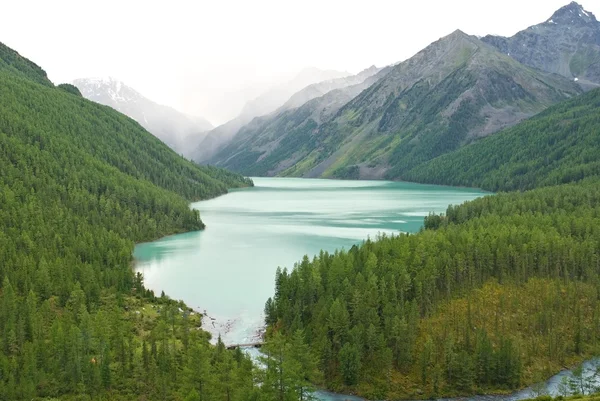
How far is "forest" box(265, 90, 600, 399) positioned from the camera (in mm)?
54594

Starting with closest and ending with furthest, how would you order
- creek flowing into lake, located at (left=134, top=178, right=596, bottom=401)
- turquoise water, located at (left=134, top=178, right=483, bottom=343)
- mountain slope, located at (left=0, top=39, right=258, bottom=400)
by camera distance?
1. mountain slope, located at (left=0, top=39, right=258, bottom=400)
2. creek flowing into lake, located at (left=134, top=178, right=596, bottom=401)
3. turquoise water, located at (left=134, top=178, right=483, bottom=343)

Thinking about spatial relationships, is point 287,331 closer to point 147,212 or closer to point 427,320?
point 427,320

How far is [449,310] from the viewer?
226 ft

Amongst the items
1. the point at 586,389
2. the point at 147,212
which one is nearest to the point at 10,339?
the point at 586,389

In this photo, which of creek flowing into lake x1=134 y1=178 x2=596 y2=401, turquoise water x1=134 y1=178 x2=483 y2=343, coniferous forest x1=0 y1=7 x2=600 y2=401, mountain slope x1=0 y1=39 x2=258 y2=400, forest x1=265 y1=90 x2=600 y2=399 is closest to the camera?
mountain slope x1=0 y1=39 x2=258 y2=400

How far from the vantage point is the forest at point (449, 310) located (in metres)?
54.6

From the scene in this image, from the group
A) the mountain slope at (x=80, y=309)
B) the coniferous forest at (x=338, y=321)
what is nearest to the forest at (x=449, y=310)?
the coniferous forest at (x=338, y=321)

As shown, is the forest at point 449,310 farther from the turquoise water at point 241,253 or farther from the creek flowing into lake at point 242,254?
the turquoise water at point 241,253

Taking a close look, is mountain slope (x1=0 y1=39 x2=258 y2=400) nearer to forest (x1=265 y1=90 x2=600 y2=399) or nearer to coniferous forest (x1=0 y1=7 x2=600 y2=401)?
coniferous forest (x1=0 y1=7 x2=600 y2=401)

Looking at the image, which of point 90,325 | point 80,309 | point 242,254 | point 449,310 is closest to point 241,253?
point 242,254

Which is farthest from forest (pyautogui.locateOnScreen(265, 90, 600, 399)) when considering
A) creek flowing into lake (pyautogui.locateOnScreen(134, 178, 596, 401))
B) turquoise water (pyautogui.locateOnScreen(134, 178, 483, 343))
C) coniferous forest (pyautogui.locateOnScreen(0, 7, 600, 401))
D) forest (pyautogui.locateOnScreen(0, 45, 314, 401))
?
turquoise water (pyautogui.locateOnScreen(134, 178, 483, 343))

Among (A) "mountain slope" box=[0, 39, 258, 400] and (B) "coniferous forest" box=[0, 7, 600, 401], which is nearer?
(A) "mountain slope" box=[0, 39, 258, 400]

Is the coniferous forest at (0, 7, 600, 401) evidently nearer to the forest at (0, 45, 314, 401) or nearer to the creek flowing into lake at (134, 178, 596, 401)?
the forest at (0, 45, 314, 401)

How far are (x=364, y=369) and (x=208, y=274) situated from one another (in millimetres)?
52309
